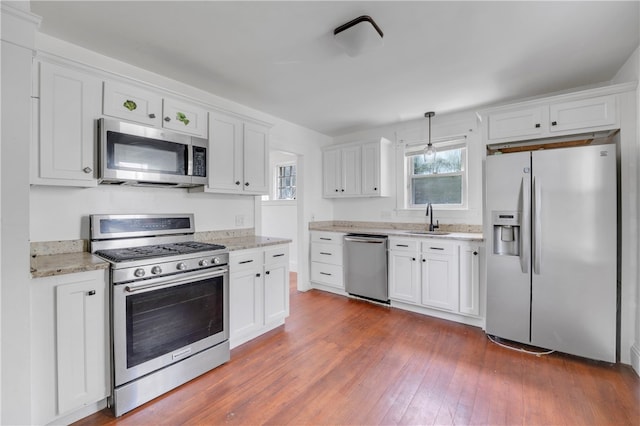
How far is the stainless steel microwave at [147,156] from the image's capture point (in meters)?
1.98

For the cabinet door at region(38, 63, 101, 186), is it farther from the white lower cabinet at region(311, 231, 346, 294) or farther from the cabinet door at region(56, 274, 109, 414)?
the white lower cabinet at region(311, 231, 346, 294)

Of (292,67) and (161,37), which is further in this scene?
(292,67)

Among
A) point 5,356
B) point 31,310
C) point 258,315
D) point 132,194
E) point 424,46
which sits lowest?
point 258,315

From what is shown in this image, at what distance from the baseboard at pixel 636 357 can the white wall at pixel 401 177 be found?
170 centimetres

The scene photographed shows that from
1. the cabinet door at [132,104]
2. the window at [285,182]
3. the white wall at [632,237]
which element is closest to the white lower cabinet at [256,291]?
the cabinet door at [132,104]

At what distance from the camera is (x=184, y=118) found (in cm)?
244

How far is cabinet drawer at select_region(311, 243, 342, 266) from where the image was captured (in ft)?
13.3

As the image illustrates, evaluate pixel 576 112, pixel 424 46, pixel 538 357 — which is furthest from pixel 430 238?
pixel 424 46

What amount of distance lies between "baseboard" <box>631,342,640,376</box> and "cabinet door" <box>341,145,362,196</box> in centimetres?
313

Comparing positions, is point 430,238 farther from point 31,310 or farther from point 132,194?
point 31,310

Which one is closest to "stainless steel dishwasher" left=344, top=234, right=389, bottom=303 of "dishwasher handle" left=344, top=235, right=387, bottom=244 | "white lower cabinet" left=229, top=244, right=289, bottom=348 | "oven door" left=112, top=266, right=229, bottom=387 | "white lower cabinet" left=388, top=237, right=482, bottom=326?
"dishwasher handle" left=344, top=235, right=387, bottom=244

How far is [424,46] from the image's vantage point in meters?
2.15

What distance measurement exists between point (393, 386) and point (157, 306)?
5.84 feet

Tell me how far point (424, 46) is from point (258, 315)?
2.75m
